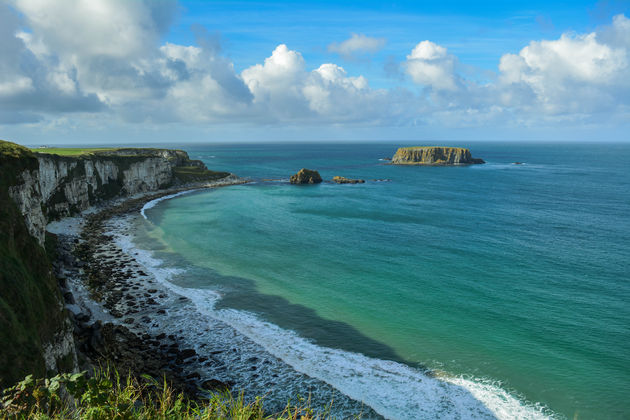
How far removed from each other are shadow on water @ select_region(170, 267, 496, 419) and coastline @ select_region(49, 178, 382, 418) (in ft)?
11.7

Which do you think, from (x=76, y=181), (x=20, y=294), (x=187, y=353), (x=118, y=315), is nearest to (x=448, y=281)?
(x=187, y=353)

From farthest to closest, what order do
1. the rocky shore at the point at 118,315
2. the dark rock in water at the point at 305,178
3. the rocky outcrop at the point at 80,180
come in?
the dark rock in water at the point at 305,178
the rocky outcrop at the point at 80,180
the rocky shore at the point at 118,315

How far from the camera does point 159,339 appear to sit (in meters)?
29.7

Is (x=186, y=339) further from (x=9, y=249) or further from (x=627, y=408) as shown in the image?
(x=627, y=408)

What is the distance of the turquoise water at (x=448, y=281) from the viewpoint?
1060 inches

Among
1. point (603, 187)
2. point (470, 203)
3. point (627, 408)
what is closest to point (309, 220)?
A: point (470, 203)

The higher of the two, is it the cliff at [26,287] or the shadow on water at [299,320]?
the cliff at [26,287]

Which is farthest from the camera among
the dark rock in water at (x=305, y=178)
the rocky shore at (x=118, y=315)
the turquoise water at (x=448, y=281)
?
the dark rock in water at (x=305, y=178)

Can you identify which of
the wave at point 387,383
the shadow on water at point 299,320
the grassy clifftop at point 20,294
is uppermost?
the grassy clifftop at point 20,294

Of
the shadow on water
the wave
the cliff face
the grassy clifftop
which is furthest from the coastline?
the cliff face

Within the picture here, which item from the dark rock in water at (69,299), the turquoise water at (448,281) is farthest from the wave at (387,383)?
the dark rock in water at (69,299)

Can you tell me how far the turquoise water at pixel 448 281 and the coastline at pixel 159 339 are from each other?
13.9 feet

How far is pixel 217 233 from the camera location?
6262 cm

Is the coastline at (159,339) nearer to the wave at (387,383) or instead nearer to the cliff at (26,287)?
the wave at (387,383)
